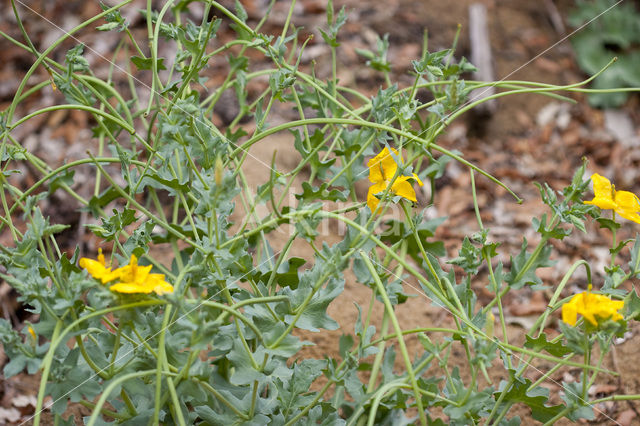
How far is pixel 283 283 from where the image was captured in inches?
47.3

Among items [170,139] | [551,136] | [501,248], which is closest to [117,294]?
[170,139]

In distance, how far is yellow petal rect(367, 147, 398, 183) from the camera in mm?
1087

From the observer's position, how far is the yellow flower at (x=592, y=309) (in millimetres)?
858

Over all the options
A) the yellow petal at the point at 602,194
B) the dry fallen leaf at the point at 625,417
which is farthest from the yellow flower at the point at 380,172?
the dry fallen leaf at the point at 625,417

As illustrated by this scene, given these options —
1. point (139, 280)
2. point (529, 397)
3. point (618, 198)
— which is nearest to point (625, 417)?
point (529, 397)

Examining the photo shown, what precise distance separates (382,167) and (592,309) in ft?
1.31

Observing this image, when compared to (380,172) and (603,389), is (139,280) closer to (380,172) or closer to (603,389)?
(380,172)

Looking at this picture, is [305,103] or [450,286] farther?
[305,103]

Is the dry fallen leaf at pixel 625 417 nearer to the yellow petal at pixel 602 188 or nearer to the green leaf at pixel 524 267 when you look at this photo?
the green leaf at pixel 524 267

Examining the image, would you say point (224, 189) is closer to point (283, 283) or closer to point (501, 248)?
point (283, 283)

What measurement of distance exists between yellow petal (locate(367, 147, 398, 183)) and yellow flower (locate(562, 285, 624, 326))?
0.36 meters

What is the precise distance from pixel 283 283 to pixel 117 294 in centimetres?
43

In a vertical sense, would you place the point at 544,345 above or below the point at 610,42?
below

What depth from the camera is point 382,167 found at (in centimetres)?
109
